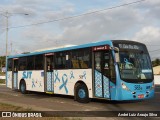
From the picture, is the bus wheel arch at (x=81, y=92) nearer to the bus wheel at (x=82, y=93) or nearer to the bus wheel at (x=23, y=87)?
the bus wheel at (x=82, y=93)

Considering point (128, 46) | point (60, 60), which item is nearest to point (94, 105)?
point (128, 46)

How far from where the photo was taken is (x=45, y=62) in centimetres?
1948

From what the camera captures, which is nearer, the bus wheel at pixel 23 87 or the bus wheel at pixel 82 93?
the bus wheel at pixel 82 93

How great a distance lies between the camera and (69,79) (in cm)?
1719

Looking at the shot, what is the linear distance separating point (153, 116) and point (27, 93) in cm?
1282

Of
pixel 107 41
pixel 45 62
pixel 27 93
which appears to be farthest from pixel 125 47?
pixel 27 93

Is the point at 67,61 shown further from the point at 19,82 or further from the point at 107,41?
the point at 19,82

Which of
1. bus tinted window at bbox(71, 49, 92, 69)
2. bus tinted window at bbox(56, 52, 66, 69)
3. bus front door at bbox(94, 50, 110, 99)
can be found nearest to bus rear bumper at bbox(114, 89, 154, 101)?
bus front door at bbox(94, 50, 110, 99)

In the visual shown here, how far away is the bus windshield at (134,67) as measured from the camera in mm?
13977

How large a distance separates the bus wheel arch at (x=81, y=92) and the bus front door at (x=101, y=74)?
2.49 feet

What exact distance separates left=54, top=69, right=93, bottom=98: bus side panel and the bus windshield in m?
2.03

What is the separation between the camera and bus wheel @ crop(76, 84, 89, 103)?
15766mm

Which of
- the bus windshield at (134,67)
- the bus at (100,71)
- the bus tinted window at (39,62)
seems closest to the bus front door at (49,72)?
the bus at (100,71)

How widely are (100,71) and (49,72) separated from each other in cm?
507
